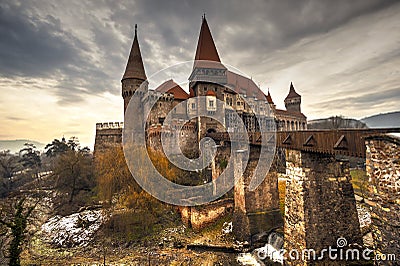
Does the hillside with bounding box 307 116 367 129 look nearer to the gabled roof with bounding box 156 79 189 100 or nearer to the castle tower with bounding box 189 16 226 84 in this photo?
the castle tower with bounding box 189 16 226 84

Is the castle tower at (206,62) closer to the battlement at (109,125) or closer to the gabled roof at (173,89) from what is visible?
the gabled roof at (173,89)

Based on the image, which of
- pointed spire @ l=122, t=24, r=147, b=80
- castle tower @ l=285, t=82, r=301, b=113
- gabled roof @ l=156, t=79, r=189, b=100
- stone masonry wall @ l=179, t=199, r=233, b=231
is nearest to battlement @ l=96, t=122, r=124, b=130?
pointed spire @ l=122, t=24, r=147, b=80

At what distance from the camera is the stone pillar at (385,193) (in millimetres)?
3646

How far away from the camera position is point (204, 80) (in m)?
26.3

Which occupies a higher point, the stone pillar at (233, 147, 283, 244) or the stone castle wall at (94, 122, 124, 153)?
the stone castle wall at (94, 122, 124, 153)

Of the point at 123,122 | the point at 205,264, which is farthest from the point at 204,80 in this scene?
the point at 205,264

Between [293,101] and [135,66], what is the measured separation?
1375 inches

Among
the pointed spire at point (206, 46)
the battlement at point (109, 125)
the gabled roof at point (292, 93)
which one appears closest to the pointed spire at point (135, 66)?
the battlement at point (109, 125)

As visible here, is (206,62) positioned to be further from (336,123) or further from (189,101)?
(336,123)

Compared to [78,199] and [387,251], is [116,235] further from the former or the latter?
[387,251]

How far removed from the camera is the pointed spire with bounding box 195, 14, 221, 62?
27.6m

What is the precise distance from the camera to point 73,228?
47.0 feet

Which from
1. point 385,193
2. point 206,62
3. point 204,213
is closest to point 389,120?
point 206,62

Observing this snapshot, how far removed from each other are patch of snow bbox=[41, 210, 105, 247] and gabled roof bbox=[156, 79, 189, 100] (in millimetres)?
16827
